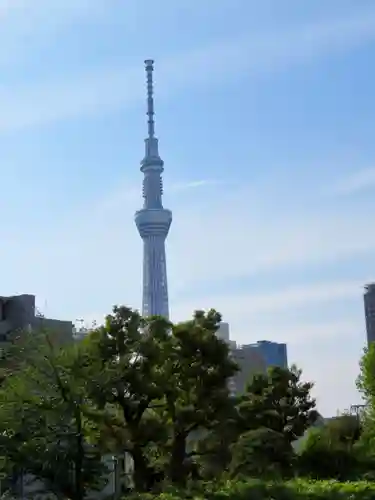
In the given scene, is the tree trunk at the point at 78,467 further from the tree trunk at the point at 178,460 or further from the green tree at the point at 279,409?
the green tree at the point at 279,409

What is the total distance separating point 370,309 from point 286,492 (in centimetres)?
7467

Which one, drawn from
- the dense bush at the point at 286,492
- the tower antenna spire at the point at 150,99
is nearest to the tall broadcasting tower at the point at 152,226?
the tower antenna spire at the point at 150,99

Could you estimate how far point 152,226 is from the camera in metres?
140

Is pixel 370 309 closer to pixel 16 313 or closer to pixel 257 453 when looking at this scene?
pixel 16 313

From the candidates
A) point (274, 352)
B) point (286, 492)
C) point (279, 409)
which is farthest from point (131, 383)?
point (274, 352)

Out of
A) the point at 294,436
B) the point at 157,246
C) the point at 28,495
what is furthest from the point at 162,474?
the point at 157,246

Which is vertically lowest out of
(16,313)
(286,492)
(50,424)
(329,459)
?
(286,492)

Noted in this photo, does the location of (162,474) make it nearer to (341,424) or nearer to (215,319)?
(215,319)

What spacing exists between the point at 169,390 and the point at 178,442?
187 centimetres

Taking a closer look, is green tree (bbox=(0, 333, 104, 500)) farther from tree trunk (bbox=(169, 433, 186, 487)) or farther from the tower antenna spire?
the tower antenna spire

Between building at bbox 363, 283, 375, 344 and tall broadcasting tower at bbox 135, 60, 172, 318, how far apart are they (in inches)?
1905

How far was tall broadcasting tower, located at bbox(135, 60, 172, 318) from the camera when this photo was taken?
136375mm

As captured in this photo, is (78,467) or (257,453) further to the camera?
(257,453)

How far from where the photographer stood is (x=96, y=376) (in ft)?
71.7
